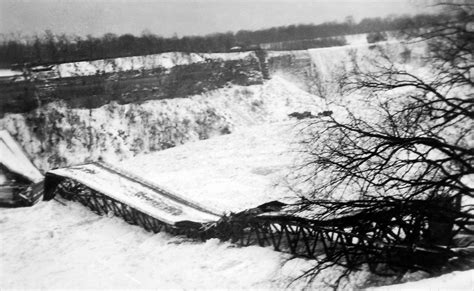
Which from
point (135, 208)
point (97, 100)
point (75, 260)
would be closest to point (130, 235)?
point (135, 208)

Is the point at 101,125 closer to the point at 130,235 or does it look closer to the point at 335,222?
the point at 130,235

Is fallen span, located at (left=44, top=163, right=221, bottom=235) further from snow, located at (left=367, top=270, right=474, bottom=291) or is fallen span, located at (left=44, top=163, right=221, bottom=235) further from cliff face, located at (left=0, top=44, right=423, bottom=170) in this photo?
cliff face, located at (left=0, top=44, right=423, bottom=170)

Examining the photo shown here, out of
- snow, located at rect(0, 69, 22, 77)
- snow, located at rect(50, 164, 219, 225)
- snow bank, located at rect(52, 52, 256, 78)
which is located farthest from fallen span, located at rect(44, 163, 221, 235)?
snow bank, located at rect(52, 52, 256, 78)

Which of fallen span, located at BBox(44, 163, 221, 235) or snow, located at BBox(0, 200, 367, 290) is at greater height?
fallen span, located at BBox(44, 163, 221, 235)

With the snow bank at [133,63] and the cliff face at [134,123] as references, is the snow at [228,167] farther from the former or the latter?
the snow bank at [133,63]

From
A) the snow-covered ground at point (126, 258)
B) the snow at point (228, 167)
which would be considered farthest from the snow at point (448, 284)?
the snow at point (228, 167)

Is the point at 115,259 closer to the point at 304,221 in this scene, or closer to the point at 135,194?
the point at 135,194

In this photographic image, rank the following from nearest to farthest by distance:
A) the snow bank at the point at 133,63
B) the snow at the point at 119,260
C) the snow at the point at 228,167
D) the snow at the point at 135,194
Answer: the snow at the point at 119,260, the snow at the point at 135,194, the snow at the point at 228,167, the snow bank at the point at 133,63
